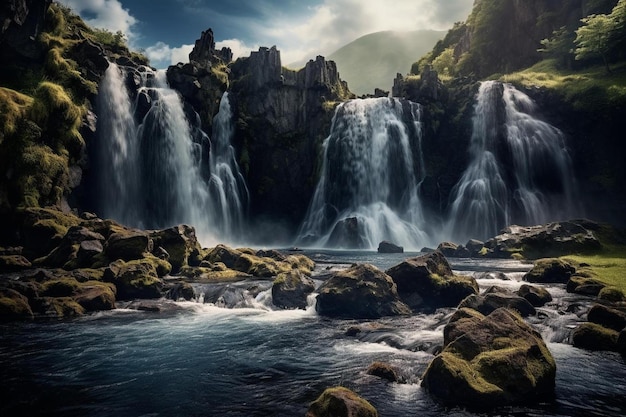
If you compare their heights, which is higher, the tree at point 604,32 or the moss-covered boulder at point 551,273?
the tree at point 604,32

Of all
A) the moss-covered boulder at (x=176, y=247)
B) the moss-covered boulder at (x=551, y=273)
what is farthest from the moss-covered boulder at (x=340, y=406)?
the moss-covered boulder at (x=176, y=247)

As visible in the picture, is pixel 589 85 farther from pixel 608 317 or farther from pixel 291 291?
pixel 291 291

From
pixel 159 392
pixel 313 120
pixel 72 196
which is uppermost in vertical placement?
pixel 313 120

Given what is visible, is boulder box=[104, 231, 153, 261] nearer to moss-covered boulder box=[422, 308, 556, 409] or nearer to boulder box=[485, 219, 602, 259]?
moss-covered boulder box=[422, 308, 556, 409]

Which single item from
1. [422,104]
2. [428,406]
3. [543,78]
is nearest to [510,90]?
[543,78]

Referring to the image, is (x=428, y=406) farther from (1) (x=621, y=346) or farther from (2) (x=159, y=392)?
(1) (x=621, y=346)

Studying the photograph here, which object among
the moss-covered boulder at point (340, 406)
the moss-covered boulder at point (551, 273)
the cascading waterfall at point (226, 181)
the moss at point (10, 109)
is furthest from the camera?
the cascading waterfall at point (226, 181)

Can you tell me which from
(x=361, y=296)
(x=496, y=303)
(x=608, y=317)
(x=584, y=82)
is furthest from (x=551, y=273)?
(x=584, y=82)

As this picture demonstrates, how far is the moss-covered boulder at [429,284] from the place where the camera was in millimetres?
20594

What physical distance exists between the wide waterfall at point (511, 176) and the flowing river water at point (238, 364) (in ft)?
126

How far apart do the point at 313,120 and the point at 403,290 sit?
164 feet

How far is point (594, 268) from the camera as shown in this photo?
27.3 m

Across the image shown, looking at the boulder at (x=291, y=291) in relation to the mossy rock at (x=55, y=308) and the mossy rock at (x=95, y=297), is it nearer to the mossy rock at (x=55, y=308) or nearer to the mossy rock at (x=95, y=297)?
the mossy rock at (x=95, y=297)

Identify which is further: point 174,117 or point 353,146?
point 353,146
